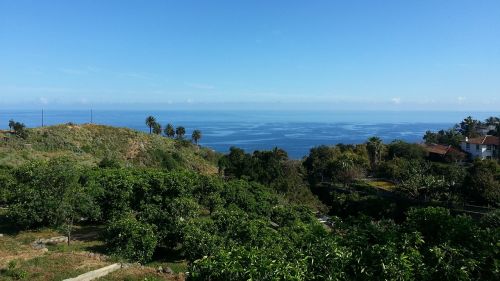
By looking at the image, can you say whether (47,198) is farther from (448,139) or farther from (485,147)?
(448,139)

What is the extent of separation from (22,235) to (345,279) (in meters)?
15.8

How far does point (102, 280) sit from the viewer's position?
12305 mm

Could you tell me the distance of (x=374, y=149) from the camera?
63.1 m

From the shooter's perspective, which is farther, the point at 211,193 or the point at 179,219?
the point at 211,193

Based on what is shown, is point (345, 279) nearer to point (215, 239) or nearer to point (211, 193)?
point (215, 239)

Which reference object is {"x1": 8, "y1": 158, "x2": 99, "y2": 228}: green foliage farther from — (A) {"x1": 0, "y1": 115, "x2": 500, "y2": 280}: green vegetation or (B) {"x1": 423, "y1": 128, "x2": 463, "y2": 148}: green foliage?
(B) {"x1": 423, "y1": 128, "x2": 463, "y2": 148}: green foliage

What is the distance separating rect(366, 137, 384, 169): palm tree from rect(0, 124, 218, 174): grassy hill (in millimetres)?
24089

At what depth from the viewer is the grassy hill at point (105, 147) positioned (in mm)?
45188

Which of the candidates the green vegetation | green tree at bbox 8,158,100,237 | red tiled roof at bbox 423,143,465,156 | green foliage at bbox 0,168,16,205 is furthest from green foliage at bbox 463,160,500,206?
green foliage at bbox 0,168,16,205

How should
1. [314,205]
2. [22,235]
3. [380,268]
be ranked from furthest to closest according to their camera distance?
[314,205]
[22,235]
[380,268]

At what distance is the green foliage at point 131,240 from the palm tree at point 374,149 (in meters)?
50.5

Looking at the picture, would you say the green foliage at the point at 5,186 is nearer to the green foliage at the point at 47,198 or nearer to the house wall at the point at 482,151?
the green foliage at the point at 47,198

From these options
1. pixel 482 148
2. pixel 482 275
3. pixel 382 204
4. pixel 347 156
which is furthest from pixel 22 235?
pixel 482 148

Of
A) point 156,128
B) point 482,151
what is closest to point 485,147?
point 482,151
